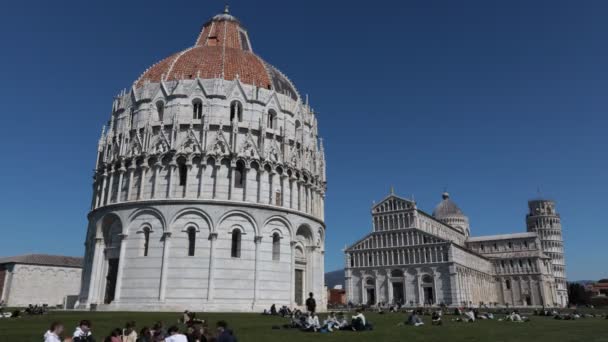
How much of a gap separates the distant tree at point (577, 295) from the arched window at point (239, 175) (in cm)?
11795

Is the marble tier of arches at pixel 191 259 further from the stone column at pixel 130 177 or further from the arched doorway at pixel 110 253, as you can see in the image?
the stone column at pixel 130 177

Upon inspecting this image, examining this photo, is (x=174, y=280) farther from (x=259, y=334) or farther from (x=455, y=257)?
(x=455, y=257)

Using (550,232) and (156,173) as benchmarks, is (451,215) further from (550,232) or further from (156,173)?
(156,173)

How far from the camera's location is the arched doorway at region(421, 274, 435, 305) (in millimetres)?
84000

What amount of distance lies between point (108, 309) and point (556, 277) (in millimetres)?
121071

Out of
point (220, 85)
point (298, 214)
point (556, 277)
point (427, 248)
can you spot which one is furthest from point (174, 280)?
point (556, 277)

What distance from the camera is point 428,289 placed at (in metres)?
85.5

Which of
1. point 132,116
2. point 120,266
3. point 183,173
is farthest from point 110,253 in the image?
point 132,116

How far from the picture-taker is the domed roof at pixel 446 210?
119 meters

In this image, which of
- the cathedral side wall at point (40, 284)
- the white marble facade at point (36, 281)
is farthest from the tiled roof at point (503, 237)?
the cathedral side wall at point (40, 284)

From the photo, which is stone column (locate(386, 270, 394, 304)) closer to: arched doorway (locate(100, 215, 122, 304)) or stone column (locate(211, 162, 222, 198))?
stone column (locate(211, 162, 222, 198))

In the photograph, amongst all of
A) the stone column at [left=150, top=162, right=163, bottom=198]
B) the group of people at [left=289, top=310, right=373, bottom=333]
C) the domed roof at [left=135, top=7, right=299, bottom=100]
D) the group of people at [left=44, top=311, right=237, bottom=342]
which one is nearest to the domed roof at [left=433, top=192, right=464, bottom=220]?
the domed roof at [left=135, top=7, right=299, bottom=100]

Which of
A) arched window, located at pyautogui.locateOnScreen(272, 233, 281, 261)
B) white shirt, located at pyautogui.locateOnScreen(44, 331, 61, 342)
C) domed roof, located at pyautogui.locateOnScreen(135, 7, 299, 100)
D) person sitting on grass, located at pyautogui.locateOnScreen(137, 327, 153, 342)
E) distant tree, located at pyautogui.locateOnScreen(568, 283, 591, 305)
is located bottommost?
person sitting on grass, located at pyautogui.locateOnScreen(137, 327, 153, 342)

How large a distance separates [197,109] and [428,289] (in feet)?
212
